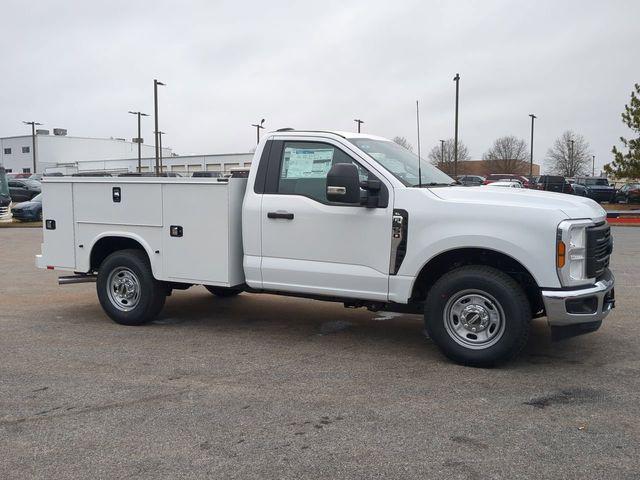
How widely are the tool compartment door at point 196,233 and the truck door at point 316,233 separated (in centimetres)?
49

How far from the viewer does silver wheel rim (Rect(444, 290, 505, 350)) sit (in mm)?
5371

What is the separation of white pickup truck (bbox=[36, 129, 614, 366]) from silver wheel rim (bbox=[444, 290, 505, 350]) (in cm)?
1

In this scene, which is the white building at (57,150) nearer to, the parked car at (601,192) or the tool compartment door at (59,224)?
the parked car at (601,192)

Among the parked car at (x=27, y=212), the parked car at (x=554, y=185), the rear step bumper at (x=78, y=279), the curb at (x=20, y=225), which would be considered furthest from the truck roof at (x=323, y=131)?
the parked car at (x=554, y=185)

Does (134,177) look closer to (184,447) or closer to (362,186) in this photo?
(362,186)

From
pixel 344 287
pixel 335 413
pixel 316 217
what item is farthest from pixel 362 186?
→ pixel 335 413

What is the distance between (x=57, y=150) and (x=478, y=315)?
93184mm

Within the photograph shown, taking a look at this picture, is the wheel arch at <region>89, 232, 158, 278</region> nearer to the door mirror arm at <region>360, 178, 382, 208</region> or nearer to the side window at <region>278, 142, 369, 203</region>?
the side window at <region>278, 142, 369, 203</region>

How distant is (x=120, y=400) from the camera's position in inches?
186

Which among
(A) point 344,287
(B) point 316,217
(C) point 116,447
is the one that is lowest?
(C) point 116,447

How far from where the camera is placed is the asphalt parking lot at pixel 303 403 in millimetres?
3672

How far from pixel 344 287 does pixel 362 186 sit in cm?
98

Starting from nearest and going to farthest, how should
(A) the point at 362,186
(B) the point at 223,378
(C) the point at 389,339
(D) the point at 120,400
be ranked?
(D) the point at 120,400 → (B) the point at 223,378 → (A) the point at 362,186 → (C) the point at 389,339

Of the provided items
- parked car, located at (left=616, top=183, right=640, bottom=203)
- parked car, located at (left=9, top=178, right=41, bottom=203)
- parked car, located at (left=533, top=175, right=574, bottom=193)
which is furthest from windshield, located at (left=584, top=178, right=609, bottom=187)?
parked car, located at (left=9, top=178, right=41, bottom=203)
